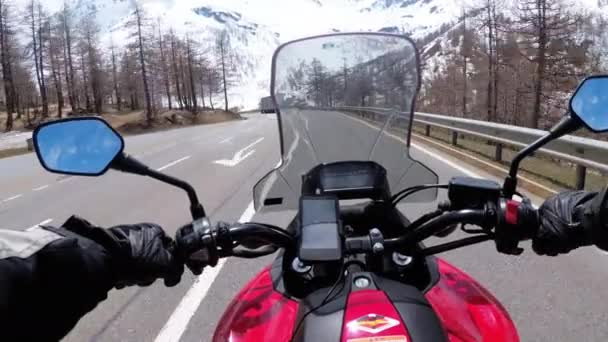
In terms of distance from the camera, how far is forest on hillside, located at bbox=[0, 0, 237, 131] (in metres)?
58.0

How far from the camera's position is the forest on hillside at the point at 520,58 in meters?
25.7

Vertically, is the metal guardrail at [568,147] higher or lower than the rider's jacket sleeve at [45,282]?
lower

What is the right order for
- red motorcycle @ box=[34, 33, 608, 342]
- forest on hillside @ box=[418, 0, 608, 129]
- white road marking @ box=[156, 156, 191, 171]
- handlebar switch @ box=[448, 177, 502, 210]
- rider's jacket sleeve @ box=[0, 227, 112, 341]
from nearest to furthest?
rider's jacket sleeve @ box=[0, 227, 112, 341]
red motorcycle @ box=[34, 33, 608, 342]
handlebar switch @ box=[448, 177, 502, 210]
white road marking @ box=[156, 156, 191, 171]
forest on hillside @ box=[418, 0, 608, 129]

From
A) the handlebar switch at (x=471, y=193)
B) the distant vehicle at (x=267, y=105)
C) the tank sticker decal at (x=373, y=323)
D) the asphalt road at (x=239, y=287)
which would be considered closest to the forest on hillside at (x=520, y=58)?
the asphalt road at (x=239, y=287)

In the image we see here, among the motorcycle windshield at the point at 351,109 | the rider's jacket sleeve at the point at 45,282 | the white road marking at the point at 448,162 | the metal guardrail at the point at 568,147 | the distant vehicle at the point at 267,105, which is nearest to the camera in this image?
the rider's jacket sleeve at the point at 45,282

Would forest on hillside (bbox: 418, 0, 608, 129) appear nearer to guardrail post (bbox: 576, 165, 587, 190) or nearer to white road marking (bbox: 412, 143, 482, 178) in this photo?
white road marking (bbox: 412, 143, 482, 178)

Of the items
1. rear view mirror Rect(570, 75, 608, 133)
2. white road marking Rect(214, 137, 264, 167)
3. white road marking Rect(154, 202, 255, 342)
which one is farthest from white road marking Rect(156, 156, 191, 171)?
rear view mirror Rect(570, 75, 608, 133)

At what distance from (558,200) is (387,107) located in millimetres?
932

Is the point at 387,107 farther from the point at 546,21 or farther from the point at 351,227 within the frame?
the point at 546,21

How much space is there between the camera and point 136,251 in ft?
5.04

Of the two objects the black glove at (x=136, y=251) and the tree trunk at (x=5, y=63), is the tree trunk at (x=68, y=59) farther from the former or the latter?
the black glove at (x=136, y=251)

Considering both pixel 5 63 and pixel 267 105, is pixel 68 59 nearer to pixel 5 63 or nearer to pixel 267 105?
pixel 5 63

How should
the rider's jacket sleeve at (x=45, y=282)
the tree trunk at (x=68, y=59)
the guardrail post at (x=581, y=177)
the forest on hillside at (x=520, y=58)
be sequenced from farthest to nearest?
the tree trunk at (x=68, y=59) → the forest on hillside at (x=520, y=58) → the guardrail post at (x=581, y=177) → the rider's jacket sleeve at (x=45, y=282)

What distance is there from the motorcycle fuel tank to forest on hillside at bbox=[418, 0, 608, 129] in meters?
15.8
